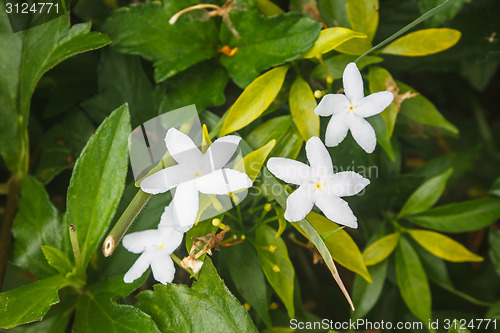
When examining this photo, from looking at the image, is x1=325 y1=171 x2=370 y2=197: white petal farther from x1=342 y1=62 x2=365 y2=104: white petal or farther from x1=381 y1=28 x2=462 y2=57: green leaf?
x1=381 y1=28 x2=462 y2=57: green leaf

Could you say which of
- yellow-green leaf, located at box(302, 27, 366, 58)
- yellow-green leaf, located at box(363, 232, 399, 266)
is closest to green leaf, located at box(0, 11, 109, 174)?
yellow-green leaf, located at box(302, 27, 366, 58)

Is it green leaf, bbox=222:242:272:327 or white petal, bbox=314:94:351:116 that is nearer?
white petal, bbox=314:94:351:116

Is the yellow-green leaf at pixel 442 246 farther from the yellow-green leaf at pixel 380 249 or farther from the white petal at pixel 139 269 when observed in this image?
the white petal at pixel 139 269

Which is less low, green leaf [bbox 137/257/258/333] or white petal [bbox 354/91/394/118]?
white petal [bbox 354/91/394/118]

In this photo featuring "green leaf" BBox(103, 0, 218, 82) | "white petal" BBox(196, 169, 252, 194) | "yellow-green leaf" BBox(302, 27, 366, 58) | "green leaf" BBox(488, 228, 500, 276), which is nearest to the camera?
"white petal" BBox(196, 169, 252, 194)

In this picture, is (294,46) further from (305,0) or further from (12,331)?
(12,331)

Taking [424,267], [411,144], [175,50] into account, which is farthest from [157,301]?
[411,144]

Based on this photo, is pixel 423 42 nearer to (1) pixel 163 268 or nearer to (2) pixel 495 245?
(2) pixel 495 245
